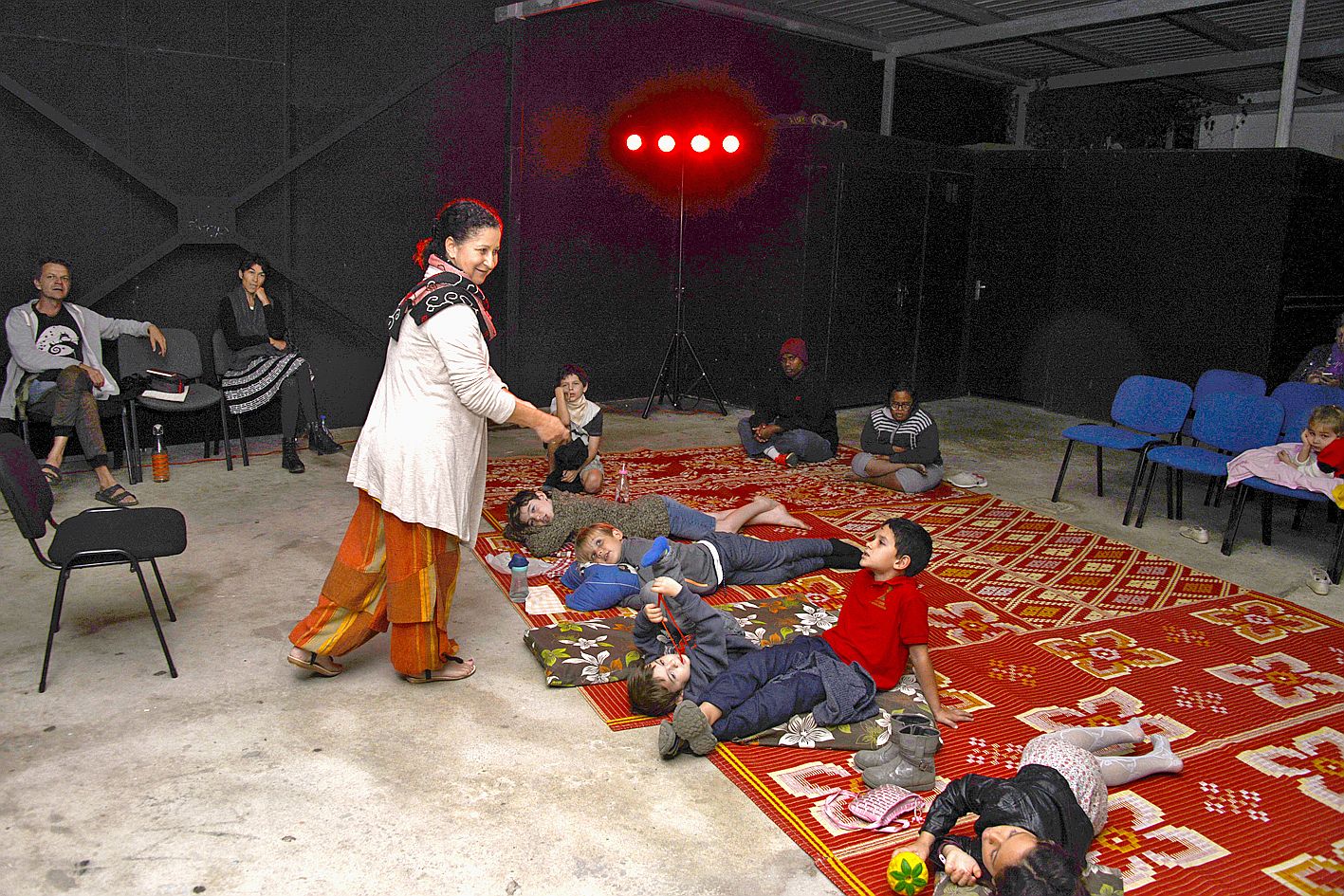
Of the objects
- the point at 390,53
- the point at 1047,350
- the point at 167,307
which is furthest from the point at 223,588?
the point at 1047,350

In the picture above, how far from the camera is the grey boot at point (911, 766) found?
11.1 ft

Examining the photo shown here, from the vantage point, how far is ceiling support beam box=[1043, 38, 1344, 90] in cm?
997

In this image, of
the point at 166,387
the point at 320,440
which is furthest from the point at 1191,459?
the point at 166,387

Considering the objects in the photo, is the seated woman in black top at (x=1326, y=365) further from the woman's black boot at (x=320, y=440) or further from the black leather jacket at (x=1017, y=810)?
the woman's black boot at (x=320, y=440)

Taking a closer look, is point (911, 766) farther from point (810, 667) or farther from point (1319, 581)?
point (1319, 581)

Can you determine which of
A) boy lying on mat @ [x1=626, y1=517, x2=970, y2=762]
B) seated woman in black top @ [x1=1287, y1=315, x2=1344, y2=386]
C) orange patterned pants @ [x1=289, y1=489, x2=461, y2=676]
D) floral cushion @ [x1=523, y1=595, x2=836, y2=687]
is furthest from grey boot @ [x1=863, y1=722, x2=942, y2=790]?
seated woman in black top @ [x1=1287, y1=315, x2=1344, y2=386]

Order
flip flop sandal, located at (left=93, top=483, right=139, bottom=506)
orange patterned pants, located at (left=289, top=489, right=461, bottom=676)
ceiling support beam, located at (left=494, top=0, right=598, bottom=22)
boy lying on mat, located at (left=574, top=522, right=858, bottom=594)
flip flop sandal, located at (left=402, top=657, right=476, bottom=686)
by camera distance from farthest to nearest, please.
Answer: ceiling support beam, located at (left=494, top=0, right=598, bottom=22)
flip flop sandal, located at (left=93, top=483, right=139, bottom=506)
boy lying on mat, located at (left=574, top=522, right=858, bottom=594)
flip flop sandal, located at (left=402, top=657, right=476, bottom=686)
orange patterned pants, located at (left=289, top=489, right=461, bottom=676)

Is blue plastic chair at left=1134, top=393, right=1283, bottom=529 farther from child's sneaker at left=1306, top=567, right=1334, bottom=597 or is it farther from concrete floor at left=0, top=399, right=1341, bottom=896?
concrete floor at left=0, top=399, right=1341, bottom=896

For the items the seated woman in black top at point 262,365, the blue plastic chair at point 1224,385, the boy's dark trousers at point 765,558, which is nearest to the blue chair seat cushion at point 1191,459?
the blue plastic chair at point 1224,385

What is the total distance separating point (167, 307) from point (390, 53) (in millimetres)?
2661

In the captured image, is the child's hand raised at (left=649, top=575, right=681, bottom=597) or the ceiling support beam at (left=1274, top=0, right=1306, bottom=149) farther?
the ceiling support beam at (left=1274, top=0, right=1306, bottom=149)

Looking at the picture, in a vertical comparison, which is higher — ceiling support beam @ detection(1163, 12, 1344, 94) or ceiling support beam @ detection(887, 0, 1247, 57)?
ceiling support beam @ detection(1163, 12, 1344, 94)

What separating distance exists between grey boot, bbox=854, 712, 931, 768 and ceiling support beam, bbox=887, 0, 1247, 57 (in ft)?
22.5

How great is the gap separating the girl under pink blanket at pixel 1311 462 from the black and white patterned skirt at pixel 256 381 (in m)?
6.29
